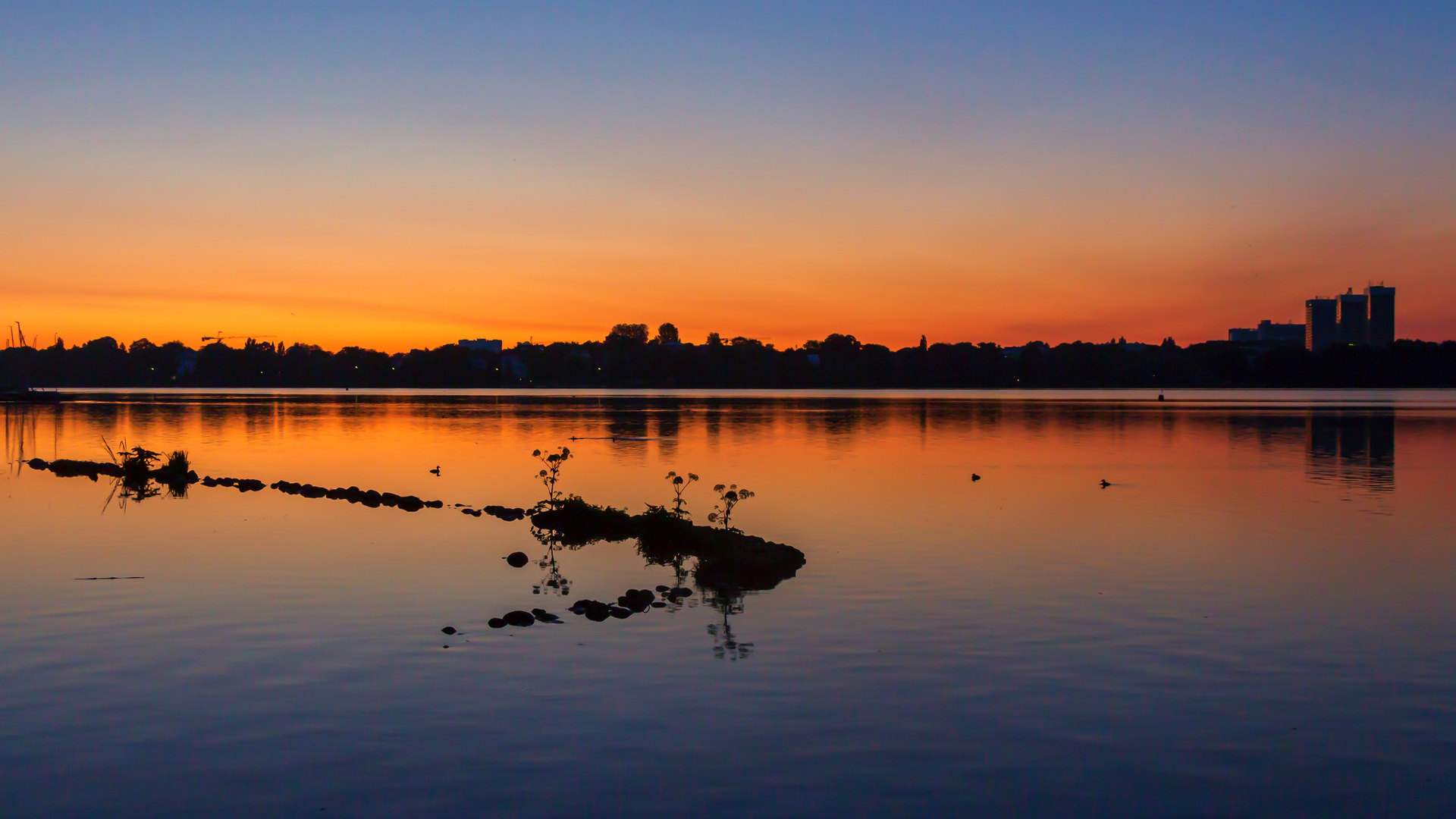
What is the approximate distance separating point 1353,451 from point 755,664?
62857 millimetres

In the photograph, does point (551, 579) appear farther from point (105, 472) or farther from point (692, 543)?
point (105, 472)

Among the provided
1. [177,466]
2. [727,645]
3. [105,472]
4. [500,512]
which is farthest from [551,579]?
[105,472]

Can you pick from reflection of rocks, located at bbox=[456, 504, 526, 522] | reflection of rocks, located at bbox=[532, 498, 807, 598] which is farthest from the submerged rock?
reflection of rocks, located at bbox=[456, 504, 526, 522]

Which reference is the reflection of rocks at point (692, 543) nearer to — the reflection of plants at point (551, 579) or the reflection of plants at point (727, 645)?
the reflection of plants at point (551, 579)

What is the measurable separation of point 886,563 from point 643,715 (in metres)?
13.2

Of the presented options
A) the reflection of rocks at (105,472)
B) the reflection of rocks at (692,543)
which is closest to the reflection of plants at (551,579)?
the reflection of rocks at (692,543)

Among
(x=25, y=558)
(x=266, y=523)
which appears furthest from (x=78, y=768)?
(x=266, y=523)

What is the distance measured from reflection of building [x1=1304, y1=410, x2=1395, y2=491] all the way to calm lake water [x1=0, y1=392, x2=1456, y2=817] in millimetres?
9851

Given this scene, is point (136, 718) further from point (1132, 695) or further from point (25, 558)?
point (25, 558)

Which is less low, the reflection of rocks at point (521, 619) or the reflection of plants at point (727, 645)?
the reflection of rocks at point (521, 619)

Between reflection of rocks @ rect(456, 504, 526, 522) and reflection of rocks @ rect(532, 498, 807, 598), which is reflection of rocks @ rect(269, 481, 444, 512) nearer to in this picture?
reflection of rocks @ rect(456, 504, 526, 522)

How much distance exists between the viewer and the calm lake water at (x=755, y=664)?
1163 cm

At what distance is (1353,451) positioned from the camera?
6569 cm

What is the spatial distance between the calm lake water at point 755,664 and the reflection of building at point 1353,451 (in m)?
9.85
